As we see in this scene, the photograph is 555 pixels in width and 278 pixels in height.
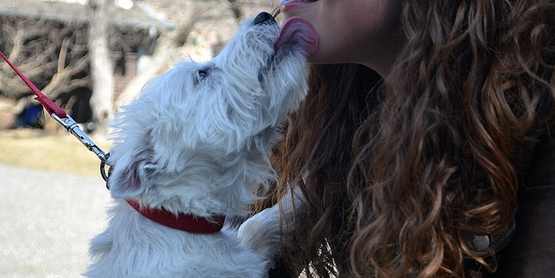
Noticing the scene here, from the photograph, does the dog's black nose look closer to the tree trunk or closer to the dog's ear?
the dog's ear

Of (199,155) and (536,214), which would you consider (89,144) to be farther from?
(536,214)

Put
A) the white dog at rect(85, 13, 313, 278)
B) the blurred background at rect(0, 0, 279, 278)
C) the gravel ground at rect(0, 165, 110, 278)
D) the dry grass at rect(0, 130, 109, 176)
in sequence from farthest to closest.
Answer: the dry grass at rect(0, 130, 109, 176)
the blurred background at rect(0, 0, 279, 278)
the gravel ground at rect(0, 165, 110, 278)
the white dog at rect(85, 13, 313, 278)

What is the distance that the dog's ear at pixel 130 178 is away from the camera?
7.77 feet

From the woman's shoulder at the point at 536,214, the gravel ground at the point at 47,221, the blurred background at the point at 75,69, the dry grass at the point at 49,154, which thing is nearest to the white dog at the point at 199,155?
the woman's shoulder at the point at 536,214

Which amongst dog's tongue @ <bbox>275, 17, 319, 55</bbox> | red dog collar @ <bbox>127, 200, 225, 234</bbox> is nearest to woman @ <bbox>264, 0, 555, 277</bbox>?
dog's tongue @ <bbox>275, 17, 319, 55</bbox>

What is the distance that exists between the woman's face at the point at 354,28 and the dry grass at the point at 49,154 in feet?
30.4

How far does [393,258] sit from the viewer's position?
83.6 inches

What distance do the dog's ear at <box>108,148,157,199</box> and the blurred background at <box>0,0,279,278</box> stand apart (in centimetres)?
606

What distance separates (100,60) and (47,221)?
12.5 m

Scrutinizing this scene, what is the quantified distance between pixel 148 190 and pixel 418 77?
0.94 metres

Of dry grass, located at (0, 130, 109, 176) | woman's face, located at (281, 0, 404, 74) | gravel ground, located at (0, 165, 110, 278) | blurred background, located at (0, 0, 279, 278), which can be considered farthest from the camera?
dry grass, located at (0, 130, 109, 176)

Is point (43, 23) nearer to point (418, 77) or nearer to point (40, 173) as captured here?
point (40, 173)

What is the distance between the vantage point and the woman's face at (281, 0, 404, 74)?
2273mm

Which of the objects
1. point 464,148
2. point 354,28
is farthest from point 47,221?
point 464,148
